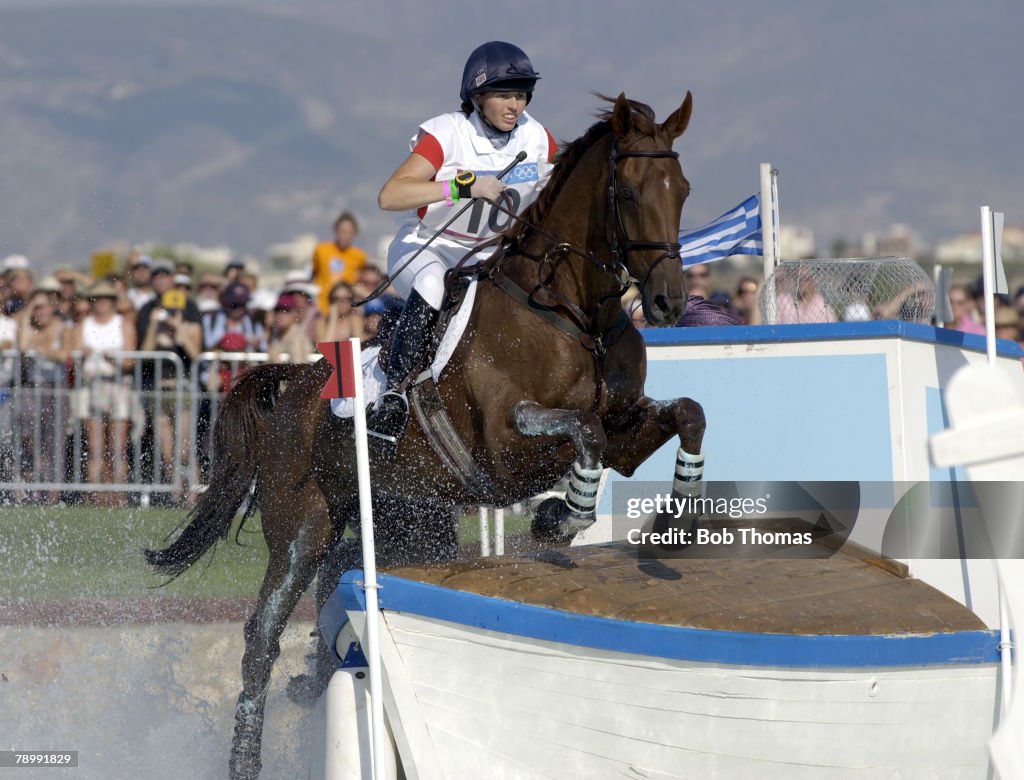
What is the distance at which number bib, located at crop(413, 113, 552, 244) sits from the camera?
5324 mm

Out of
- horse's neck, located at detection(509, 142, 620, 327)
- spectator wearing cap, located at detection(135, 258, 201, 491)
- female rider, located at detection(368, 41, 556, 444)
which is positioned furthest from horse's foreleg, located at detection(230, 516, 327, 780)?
spectator wearing cap, located at detection(135, 258, 201, 491)

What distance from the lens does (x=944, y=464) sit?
6.50 feet

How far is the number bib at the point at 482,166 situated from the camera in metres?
5.32

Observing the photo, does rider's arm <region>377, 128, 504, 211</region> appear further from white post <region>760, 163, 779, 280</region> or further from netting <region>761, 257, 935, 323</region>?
white post <region>760, 163, 779, 280</region>

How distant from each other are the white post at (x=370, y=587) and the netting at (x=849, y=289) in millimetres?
2796

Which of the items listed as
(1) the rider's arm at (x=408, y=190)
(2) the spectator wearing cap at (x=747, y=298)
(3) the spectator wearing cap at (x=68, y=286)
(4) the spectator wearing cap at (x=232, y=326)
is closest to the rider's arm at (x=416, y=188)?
(1) the rider's arm at (x=408, y=190)

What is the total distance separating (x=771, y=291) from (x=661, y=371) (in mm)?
791

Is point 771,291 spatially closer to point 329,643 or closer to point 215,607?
point 329,643

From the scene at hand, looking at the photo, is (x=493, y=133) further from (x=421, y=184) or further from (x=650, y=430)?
(x=650, y=430)

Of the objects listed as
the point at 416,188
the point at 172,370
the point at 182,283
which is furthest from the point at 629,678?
the point at 182,283

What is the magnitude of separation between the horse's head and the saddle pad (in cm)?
65

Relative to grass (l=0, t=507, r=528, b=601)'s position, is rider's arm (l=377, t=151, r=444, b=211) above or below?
above

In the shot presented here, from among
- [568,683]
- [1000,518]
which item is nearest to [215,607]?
[568,683]

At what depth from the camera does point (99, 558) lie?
891cm
